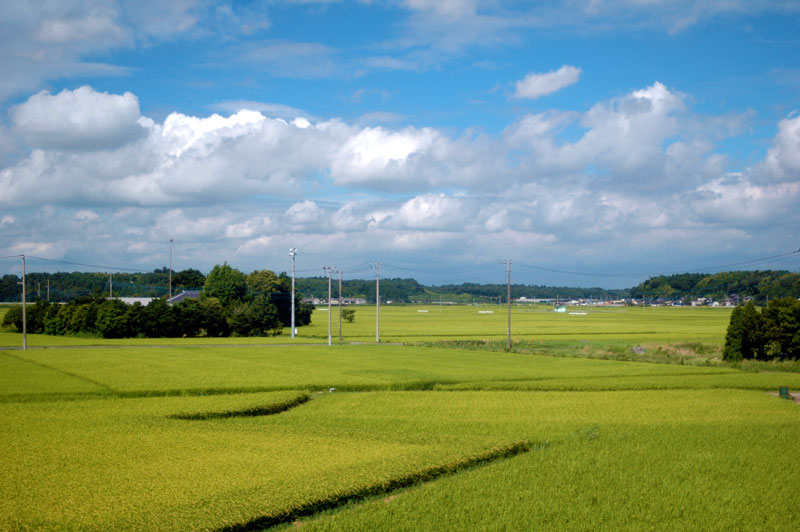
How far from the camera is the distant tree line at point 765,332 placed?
4203cm

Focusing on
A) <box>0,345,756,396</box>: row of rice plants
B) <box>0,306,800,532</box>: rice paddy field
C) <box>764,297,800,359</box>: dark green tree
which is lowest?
<box>0,345,756,396</box>: row of rice plants

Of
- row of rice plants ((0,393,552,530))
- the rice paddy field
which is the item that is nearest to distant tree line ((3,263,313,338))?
the rice paddy field

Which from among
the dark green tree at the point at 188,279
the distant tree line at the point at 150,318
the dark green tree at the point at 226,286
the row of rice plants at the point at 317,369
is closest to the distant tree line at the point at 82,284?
the dark green tree at the point at 188,279

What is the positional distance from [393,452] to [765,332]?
36.4 meters

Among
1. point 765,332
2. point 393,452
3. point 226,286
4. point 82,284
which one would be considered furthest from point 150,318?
point 82,284

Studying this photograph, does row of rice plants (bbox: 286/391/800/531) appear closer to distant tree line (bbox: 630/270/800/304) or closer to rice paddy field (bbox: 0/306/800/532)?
rice paddy field (bbox: 0/306/800/532)

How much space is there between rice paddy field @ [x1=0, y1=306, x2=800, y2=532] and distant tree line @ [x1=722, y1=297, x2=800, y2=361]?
33.5 feet

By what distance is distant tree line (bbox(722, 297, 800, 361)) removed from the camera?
138 feet

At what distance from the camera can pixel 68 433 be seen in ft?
56.6

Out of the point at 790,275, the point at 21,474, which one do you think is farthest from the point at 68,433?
the point at 790,275

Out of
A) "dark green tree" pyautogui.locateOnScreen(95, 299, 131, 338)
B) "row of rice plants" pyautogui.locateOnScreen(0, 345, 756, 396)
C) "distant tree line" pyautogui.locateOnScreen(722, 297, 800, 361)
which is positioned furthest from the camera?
"dark green tree" pyautogui.locateOnScreen(95, 299, 131, 338)

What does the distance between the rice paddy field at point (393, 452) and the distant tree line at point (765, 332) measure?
33.5 ft

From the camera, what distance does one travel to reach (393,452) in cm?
1575

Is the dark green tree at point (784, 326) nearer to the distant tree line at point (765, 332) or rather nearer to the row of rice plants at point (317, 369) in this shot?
the distant tree line at point (765, 332)
